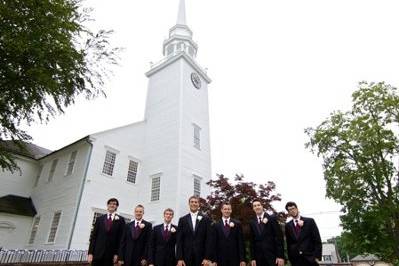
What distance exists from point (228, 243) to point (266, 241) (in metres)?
0.77

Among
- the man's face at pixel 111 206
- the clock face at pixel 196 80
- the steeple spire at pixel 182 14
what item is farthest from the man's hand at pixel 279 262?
the steeple spire at pixel 182 14

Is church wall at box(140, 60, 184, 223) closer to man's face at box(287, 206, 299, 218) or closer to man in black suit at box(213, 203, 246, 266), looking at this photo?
man in black suit at box(213, 203, 246, 266)

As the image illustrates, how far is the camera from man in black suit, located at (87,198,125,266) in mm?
6258

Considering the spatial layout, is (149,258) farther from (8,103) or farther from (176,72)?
(176,72)

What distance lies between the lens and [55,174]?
20453mm

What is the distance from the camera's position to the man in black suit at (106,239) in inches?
246

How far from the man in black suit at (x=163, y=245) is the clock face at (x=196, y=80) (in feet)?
61.5

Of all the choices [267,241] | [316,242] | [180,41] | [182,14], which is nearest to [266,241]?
[267,241]

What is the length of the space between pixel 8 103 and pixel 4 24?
2773mm

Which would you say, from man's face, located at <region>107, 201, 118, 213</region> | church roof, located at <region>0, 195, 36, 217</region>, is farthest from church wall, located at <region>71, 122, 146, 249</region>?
man's face, located at <region>107, 201, 118, 213</region>

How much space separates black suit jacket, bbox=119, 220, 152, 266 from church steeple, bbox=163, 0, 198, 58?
2144cm

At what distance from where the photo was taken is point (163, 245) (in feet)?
20.8

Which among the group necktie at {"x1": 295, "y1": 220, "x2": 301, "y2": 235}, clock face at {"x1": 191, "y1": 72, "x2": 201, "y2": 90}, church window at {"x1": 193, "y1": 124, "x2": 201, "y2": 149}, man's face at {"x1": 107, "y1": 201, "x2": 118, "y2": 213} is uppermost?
clock face at {"x1": 191, "y1": 72, "x2": 201, "y2": 90}

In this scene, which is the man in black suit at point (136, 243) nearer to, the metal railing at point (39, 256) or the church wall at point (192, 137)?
the metal railing at point (39, 256)
